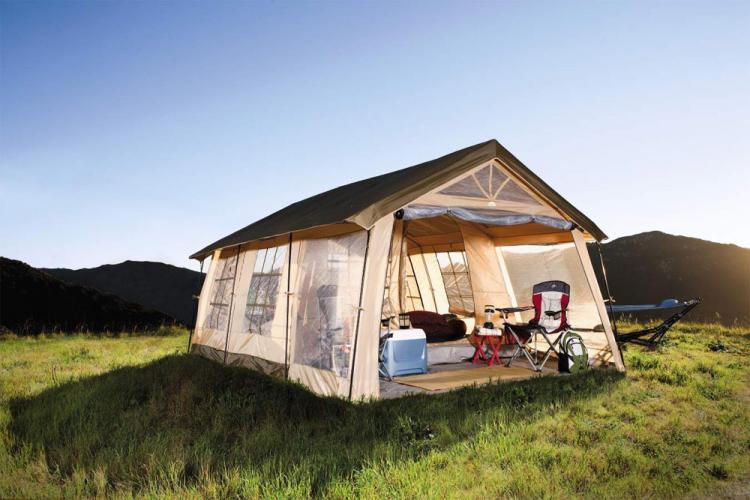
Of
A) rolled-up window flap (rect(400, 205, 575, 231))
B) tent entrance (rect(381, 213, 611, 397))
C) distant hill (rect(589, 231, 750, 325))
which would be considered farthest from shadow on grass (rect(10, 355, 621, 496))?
distant hill (rect(589, 231, 750, 325))

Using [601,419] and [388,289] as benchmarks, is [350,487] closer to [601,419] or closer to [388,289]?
[601,419]

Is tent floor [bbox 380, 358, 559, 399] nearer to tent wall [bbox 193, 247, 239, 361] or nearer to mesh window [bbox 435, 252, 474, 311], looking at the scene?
mesh window [bbox 435, 252, 474, 311]

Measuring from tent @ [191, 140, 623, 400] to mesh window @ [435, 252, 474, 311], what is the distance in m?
0.02

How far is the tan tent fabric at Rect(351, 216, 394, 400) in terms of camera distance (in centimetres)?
486

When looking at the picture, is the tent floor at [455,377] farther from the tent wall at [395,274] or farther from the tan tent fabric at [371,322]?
the tent wall at [395,274]

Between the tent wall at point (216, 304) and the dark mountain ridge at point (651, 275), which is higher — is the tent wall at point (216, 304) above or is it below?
below

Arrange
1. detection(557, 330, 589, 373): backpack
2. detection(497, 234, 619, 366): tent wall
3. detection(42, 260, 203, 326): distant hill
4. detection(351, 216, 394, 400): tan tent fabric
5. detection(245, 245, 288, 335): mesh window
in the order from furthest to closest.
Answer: detection(42, 260, 203, 326): distant hill < detection(497, 234, 619, 366): tent wall < detection(245, 245, 288, 335): mesh window < detection(557, 330, 589, 373): backpack < detection(351, 216, 394, 400): tan tent fabric

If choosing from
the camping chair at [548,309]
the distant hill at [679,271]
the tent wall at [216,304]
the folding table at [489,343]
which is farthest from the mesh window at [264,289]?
the distant hill at [679,271]

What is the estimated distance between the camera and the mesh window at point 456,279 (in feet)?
27.4

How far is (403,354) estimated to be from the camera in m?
6.11

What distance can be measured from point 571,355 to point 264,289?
12.5 ft

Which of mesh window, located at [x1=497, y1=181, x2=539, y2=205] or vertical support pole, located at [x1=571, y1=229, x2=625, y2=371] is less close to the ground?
mesh window, located at [x1=497, y1=181, x2=539, y2=205]

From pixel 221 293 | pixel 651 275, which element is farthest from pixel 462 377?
pixel 651 275

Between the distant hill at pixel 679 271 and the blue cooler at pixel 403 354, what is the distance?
99.2 feet
